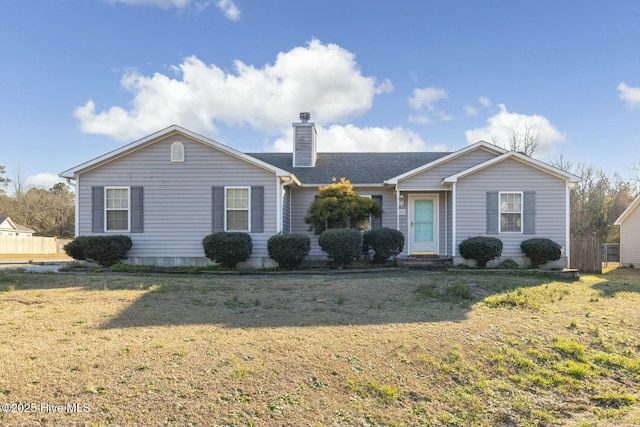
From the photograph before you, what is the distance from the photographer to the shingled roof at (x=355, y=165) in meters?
17.4

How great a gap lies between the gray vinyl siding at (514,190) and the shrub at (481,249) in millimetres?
610

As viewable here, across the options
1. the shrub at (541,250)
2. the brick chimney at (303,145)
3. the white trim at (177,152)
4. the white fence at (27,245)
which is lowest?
the white fence at (27,245)

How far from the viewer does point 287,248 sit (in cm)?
1368

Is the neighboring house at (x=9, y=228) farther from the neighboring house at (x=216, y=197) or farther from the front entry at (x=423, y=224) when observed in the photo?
the front entry at (x=423, y=224)

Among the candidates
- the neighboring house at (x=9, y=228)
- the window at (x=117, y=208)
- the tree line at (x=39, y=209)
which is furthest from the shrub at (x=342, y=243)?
the tree line at (x=39, y=209)

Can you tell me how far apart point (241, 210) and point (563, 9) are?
42.3 ft

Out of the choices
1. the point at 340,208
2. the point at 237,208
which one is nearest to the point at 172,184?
the point at 237,208

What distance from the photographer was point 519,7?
49.1 feet

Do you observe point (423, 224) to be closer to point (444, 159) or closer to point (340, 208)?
point (444, 159)

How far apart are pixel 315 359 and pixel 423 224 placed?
12.0m

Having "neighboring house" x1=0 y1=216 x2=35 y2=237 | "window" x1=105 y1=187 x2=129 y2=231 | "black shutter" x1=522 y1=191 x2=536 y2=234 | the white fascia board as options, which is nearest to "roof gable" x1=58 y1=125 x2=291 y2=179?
"window" x1=105 y1=187 x2=129 y2=231

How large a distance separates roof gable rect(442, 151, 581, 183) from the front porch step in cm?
274

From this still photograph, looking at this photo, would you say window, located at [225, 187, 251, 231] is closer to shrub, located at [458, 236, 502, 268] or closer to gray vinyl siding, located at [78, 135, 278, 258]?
gray vinyl siding, located at [78, 135, 278, 258]

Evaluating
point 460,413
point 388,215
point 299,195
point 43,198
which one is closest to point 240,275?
point 299,195
